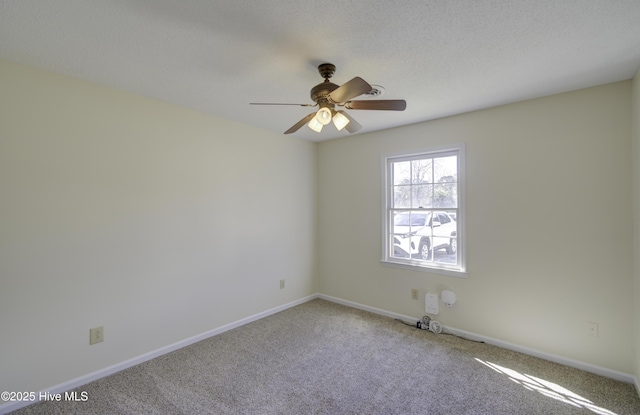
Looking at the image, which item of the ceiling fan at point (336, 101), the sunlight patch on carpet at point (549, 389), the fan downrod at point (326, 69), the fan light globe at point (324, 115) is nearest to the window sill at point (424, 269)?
the sunlight patch on carpet at point (549, 389)

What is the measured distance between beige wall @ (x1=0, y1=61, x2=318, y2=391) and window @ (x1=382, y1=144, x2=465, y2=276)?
1.64 meters

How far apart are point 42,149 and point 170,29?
143 cm

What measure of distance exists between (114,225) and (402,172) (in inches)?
122

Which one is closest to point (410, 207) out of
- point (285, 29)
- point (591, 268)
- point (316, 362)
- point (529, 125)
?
point (529, 125)

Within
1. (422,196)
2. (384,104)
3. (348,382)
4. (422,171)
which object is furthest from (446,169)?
(348,382)

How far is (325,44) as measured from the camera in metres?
1.85

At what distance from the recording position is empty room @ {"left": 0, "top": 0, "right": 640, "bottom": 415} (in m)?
1.79

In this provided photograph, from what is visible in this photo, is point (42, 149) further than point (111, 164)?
No

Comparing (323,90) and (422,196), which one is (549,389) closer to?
(422,196)

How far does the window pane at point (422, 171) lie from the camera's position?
3.49 m

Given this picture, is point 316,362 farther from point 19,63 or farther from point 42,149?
point 19,63

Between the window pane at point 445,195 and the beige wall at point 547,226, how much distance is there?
19 cm

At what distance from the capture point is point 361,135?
402 cm

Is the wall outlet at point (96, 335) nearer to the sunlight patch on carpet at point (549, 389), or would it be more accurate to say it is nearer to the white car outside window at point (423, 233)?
the white car outside window at point (423, 233)
